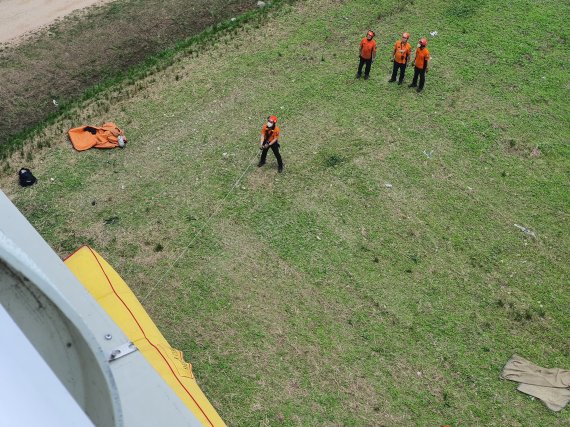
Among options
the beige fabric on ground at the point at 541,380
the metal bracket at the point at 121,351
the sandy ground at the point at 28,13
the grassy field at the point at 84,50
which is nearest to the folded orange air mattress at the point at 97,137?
the grassy field at the point at 84,50

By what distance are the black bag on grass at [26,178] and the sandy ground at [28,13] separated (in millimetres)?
7265

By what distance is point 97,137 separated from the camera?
15.4 metres

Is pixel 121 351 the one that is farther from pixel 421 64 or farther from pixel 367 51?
pixel 421 64

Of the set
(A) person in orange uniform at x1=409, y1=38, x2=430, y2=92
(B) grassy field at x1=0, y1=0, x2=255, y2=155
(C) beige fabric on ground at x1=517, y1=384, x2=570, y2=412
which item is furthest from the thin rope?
(C) beige fabric on ground at x1=517, y1=384, x2=570, y2=412

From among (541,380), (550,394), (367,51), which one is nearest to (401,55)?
(367,51)

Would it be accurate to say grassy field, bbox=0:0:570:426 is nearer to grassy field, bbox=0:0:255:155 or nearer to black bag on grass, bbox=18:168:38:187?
black bag on grass, bbox=18:168:38:187

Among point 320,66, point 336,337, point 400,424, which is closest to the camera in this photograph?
point 400,424

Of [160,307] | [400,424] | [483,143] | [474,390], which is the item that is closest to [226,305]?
[160,307]

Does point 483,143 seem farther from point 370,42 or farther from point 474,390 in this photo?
point 474,390

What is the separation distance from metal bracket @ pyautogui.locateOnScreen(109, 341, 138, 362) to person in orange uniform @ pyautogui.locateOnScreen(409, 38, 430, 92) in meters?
10.8

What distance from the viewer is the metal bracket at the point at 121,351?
8531 millimetres

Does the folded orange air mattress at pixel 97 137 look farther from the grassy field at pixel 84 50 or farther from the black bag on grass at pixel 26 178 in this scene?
the grassy field at pixel 84 50

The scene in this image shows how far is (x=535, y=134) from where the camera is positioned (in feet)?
51.9

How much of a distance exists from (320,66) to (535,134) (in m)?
5.99
